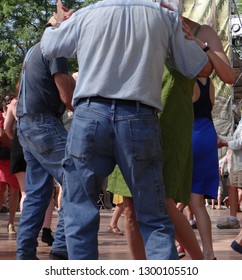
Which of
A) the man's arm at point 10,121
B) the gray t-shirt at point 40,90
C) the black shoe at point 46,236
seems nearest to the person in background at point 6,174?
the man's arm at point 10,121

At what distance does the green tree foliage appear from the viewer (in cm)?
4228

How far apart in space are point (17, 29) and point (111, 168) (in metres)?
39.5

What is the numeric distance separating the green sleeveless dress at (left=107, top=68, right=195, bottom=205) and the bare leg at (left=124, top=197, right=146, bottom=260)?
10cm

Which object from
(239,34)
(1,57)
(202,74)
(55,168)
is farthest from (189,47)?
(1,57)

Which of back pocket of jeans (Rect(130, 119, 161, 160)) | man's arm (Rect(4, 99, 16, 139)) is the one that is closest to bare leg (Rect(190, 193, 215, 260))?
back pocket of jeans (Rect(130, 119, 161, 160))

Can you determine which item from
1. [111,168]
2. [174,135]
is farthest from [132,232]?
[111,168]

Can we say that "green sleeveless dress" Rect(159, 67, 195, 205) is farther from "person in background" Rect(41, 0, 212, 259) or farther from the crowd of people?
"person in background" Rect(41, 0, 212, 259)

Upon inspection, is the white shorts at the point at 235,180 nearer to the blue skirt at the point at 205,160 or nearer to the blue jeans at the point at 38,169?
the blue skirt at the point at 205,160

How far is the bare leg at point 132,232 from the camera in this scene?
5234mm

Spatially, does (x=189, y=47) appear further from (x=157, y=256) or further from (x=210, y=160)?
(x=210, y=160)

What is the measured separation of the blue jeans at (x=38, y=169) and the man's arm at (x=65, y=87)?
0.28 meters

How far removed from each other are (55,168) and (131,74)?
2214 mm

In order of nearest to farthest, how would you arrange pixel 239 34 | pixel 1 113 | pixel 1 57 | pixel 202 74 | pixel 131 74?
pixel 131 74
pixel 202 74
pixel 1 113
pixel 239 34
pixel 1 57

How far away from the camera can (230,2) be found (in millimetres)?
25625
